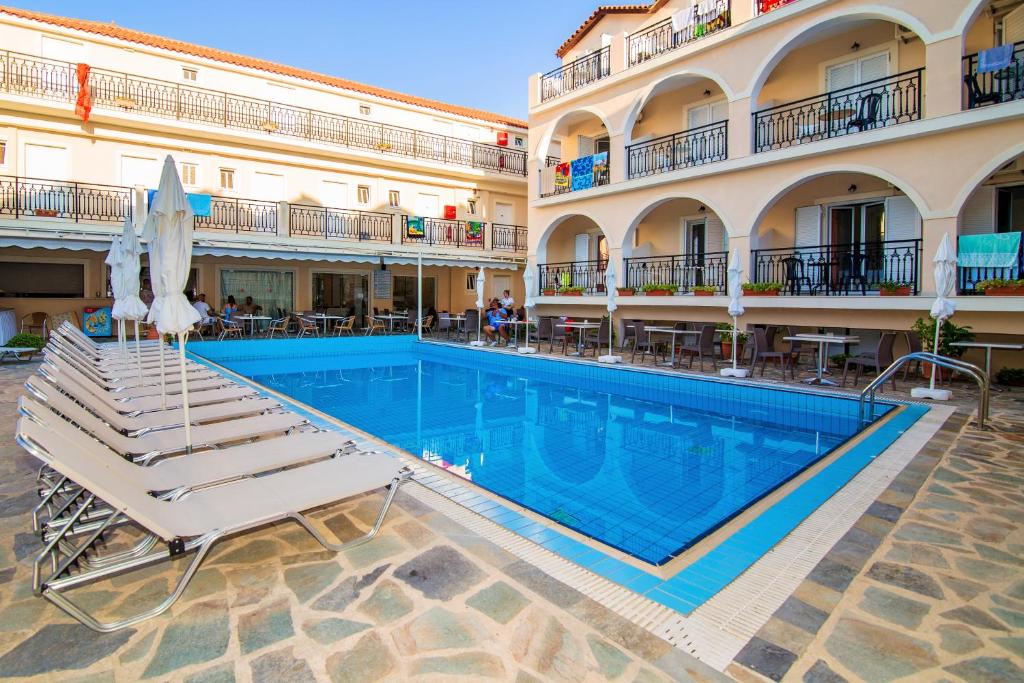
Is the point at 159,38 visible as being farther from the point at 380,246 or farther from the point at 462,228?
the point at 462,228

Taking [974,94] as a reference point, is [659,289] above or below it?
below

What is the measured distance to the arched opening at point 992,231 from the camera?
10.5 meters

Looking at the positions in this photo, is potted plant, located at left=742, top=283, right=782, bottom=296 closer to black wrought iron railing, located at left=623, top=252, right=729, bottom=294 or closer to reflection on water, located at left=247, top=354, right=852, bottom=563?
black wrought iron railing, located at left=623, top=252, right=729, bottom=294

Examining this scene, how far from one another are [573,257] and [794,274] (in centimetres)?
916

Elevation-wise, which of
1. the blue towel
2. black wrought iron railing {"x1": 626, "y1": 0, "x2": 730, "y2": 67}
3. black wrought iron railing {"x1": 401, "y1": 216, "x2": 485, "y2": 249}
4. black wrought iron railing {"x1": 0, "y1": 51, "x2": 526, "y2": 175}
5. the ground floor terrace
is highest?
black wrought iron railing {"x1": 626, "y1": 0, "x2": 730, "y2": 67}

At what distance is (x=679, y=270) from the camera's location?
→ 1716 cm

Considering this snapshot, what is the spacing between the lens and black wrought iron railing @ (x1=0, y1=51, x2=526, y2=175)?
16297mm

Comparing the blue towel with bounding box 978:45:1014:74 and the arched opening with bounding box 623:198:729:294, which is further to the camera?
the arched opening with bounding box 623:198:729:294

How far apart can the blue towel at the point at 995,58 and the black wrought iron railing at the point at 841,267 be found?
131 inches

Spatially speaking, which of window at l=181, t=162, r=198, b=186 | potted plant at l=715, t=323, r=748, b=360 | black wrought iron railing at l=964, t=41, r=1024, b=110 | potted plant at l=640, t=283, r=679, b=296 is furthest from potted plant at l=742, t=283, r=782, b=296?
window at l=181, t=162, r=198, b=186

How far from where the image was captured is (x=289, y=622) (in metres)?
2.77

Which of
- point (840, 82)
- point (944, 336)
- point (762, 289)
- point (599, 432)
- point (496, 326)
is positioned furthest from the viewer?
point (496, 326)

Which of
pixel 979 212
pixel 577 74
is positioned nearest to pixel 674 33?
pixel 577 74

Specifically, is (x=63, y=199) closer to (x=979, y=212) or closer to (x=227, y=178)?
(x=227, y=178)
